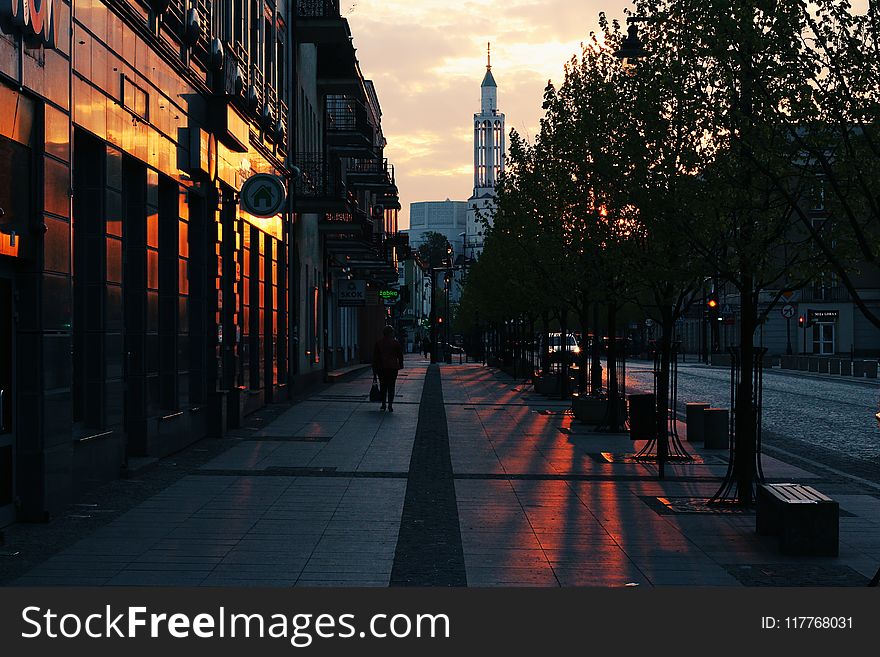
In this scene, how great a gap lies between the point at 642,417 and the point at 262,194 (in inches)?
330

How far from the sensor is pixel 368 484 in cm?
1347

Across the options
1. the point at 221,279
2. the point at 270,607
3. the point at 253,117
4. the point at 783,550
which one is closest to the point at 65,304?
the point at 270,607

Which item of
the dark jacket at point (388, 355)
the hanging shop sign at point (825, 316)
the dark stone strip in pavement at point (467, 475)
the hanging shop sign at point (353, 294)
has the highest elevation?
the hanging shop sign at point (353, 294)

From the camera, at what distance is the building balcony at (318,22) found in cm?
3259

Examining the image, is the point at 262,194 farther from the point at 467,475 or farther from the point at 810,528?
the point at 810,528

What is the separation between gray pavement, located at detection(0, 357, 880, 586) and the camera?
8.54m

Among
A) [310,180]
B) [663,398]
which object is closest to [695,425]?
[663,398]

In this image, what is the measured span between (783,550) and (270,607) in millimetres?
4141

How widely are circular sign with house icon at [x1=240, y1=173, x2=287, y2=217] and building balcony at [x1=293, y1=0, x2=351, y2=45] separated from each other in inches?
492

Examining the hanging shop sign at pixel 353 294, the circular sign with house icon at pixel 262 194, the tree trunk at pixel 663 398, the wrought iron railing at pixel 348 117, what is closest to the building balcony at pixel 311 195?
the circular sign with house icon at pixel 262 194

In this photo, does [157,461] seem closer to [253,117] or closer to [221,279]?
[221,279]

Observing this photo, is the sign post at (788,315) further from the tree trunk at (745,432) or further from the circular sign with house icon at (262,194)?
the tree trunk at (745,432)

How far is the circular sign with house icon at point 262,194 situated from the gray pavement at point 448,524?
4.23 meters

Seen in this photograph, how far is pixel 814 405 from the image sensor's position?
3012 centimetres
